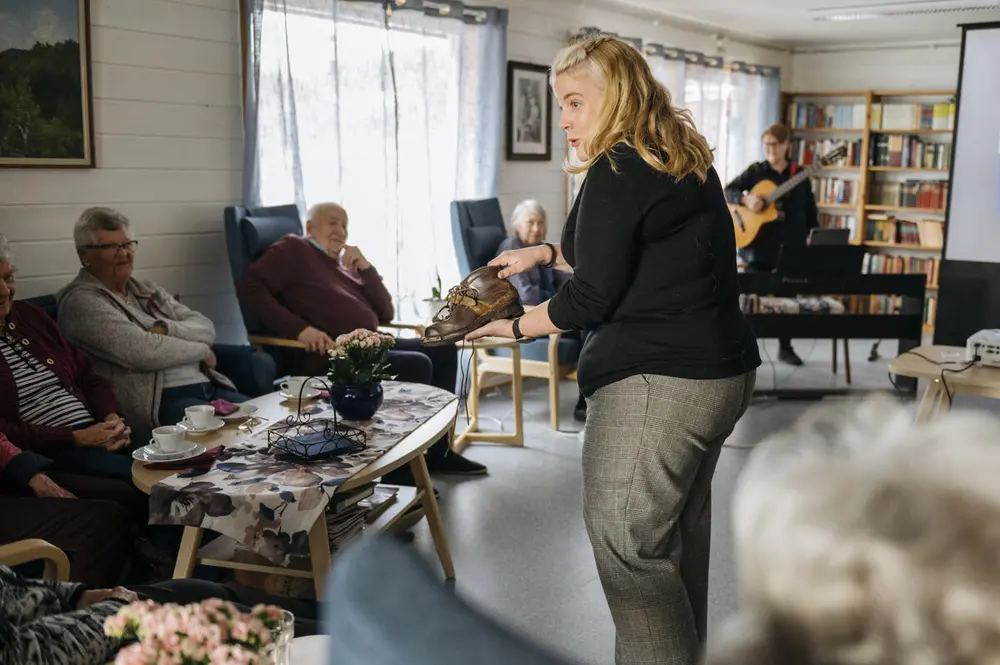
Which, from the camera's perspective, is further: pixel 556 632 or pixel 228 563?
pixel 556 632

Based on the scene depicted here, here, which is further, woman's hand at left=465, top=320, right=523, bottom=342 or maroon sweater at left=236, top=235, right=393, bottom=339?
maroon sweater at left=236, top=235, right=393, bottom=339

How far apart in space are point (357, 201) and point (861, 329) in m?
2.68

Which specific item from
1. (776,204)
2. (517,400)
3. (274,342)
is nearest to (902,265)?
(776,204)

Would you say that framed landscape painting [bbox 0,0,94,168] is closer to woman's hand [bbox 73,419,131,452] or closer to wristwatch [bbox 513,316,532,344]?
woman's hand [bbox 73,419,131,452]

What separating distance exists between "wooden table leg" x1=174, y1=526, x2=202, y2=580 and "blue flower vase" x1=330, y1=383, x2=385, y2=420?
20.6 inches

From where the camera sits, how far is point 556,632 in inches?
102

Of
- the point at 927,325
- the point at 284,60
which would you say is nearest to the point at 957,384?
the point at 284,60

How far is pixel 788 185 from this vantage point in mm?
5824

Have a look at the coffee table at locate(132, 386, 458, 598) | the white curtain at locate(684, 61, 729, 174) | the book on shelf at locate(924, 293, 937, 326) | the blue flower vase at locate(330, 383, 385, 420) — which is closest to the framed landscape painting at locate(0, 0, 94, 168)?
the coffee table at locate(132, 386, 458, 598)

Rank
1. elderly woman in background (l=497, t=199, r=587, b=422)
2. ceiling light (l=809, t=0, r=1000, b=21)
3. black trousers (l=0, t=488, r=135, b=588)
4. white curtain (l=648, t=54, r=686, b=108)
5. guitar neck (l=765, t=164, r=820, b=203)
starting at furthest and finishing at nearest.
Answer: white curtain (l=648, t=54, r=686, b=108) → ceiling light (l=809, t=0, r=1000, b=21) → guitar neck (l=765, t=164, r=820, b=203) → elderly woman in background (l=497, t=199, r=587, b=422) → black trousers (l=0, t=488, r=135, b=588)

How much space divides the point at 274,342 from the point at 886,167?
584 cm

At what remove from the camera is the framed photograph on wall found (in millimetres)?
5562

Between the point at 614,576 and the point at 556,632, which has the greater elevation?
the point at 614,576

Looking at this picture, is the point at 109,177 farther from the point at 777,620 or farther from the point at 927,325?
the point at 927,325
